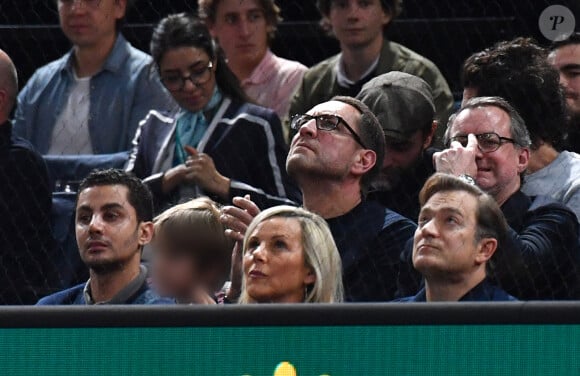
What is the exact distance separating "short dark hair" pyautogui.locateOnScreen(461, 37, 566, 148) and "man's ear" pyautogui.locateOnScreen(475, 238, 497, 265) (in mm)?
716

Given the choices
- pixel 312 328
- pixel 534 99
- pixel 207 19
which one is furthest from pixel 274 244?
pixel 207 19

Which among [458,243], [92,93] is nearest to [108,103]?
[92,93]

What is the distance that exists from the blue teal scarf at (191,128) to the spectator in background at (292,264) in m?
1.05

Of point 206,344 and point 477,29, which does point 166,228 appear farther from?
point 477,29

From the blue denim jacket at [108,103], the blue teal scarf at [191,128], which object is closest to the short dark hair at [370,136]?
the blue teal scarf at [191,128]

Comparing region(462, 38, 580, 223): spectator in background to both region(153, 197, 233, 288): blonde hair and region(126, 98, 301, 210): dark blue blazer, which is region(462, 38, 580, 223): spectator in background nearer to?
region(126, 98, 301, 210): dark blue blazer

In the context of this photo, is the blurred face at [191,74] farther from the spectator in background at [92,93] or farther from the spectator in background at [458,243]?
the spectator in background at [458,243]

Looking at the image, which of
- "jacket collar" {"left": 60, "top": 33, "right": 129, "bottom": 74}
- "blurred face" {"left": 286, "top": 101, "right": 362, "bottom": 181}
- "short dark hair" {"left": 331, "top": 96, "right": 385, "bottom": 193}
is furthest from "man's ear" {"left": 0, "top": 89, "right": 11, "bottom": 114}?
"short dark hair" {"left": 331, "top": 96, "right": 385, "bottom": 193}

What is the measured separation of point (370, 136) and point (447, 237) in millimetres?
626

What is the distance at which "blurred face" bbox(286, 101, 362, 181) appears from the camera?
16.1ft

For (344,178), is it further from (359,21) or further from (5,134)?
(5,134)

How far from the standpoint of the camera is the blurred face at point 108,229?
4852 millimetres

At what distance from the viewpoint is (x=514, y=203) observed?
479 centimetres

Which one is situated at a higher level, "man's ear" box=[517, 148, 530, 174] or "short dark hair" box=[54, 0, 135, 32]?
"short dark hair" box=[54, 0, 135, 32]
